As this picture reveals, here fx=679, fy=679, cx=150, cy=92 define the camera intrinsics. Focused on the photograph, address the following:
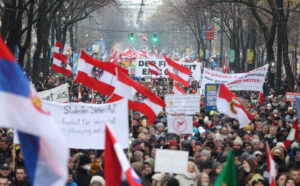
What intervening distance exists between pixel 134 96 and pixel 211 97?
18.4 ft

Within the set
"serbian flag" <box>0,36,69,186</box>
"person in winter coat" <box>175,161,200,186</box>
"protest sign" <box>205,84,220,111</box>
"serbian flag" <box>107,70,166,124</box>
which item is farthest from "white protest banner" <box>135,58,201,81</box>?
"serbian flag" <box>0,36,69,186</box>

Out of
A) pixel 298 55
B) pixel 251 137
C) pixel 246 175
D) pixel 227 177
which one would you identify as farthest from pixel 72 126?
pixel 298 55

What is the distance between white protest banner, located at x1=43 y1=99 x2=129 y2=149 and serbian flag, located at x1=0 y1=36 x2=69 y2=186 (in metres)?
3.21

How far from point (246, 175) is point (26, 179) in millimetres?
3146

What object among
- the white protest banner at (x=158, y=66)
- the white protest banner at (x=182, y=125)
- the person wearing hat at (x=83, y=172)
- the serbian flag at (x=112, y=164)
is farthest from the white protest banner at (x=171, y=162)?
the white protest banner at (x=158, y=66)

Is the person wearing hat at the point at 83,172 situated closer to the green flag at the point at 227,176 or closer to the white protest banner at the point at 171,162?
the white protest banner at the point at 171,162

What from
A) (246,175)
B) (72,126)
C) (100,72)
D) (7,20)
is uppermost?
(7,20)

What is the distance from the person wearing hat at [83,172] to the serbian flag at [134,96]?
2730 mm

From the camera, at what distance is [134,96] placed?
42.7ft

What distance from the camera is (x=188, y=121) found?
42.1ft

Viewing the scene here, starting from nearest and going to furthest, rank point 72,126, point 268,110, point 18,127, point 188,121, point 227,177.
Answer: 1. point 18,127
2. point 227,177
3. point 72,126
4. point 188,121
5. point 268,110

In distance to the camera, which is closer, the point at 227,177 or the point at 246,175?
the point at 227,177

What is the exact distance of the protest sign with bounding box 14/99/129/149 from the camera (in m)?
8.71

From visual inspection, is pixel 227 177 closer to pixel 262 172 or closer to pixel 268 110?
pixel 262 172
